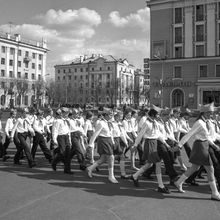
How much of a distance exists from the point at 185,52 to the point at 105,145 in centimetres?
4308

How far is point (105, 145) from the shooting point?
8281 millimetres

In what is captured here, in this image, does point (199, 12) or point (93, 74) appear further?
point (93, 74)

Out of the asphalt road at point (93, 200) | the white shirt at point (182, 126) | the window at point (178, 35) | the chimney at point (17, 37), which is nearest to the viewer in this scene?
the asphalt road at point (93, 200)

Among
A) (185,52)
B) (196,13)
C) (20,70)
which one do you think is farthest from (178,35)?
(20,70)

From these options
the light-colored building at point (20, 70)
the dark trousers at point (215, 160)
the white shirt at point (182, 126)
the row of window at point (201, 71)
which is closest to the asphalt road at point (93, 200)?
the dark trousers at point (215, 160)

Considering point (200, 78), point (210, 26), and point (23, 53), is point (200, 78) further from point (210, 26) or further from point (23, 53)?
point (23, 53)

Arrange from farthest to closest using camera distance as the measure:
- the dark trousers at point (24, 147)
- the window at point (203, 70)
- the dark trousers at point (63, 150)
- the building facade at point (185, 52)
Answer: the window at point (203, 70), the building facade at point (185, 52), the dark trousers at point (24, 147), the dark trousers at point (63, 150)

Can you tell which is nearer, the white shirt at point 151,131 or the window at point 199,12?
the white shirt at point 151,131

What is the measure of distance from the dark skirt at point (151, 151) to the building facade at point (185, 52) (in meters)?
40.0

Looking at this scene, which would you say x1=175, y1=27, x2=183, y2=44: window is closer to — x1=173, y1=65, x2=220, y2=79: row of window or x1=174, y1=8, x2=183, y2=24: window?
x1=174, y1=8, x2=183, y2=24: window

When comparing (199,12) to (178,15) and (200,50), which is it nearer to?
(178,15)

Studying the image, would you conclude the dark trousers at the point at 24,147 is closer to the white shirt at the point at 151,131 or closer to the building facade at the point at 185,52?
the white shirt at the point at 151,131

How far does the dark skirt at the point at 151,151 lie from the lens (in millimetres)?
7312

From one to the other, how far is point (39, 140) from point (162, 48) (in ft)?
138
